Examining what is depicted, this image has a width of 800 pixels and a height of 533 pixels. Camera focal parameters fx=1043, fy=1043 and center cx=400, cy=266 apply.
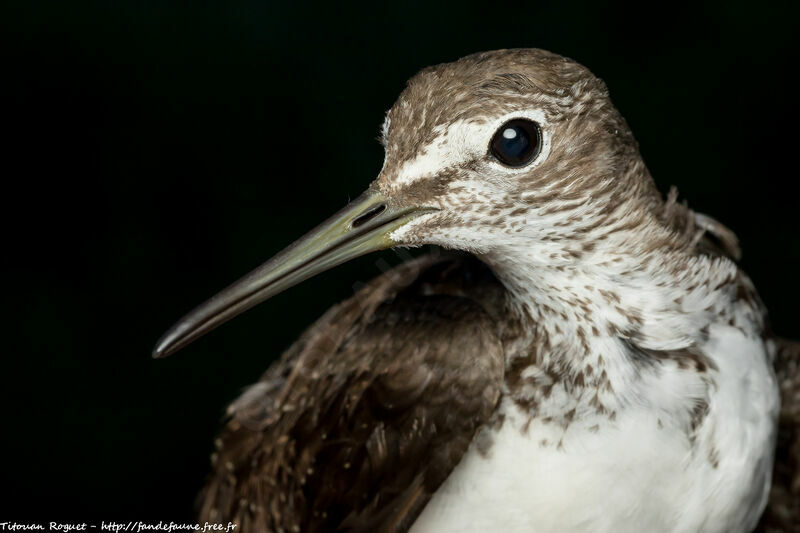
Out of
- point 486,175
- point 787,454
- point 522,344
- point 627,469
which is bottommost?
point 787,454

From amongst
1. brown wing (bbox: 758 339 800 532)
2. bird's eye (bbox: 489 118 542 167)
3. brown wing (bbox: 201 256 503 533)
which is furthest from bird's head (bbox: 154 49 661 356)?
brown wing (bbox: 758 339 800 532)

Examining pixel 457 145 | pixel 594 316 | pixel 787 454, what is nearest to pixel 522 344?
pixel 594 316

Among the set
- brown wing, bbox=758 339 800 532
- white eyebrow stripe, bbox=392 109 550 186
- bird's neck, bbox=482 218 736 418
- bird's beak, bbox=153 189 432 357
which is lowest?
brown wing, bbox=758 339 800 532

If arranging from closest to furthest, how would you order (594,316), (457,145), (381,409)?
(457,145)
(594,316)
(381,409)

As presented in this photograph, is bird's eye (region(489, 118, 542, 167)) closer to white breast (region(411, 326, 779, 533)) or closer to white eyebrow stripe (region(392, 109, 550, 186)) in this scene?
white eyebrow stripe (region(392, 109, 550, 186))

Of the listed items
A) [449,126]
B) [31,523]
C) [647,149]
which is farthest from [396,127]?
[31,523]

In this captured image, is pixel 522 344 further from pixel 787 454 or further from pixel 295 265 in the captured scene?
pixel 787 454

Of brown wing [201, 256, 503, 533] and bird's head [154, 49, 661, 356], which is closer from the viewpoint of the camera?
bird's head [154, 49, 661, 356]
